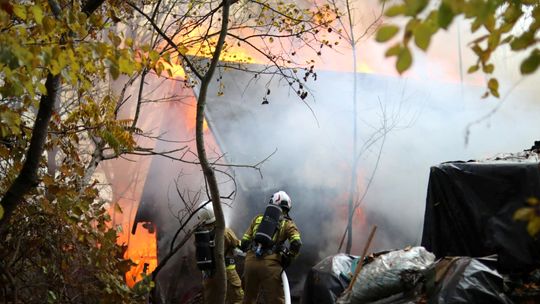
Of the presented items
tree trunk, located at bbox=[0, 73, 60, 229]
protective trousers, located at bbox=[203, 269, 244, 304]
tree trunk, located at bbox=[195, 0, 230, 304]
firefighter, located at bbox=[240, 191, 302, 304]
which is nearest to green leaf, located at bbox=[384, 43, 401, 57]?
tree trunk, located at bbox=[0, 73, 60, 229]

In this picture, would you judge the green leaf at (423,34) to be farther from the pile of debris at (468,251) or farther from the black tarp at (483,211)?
the black tarp at (483,211)

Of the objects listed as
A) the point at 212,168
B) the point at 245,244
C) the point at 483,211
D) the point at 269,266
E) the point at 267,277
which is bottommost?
the point at 267,277

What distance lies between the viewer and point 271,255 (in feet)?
27.1

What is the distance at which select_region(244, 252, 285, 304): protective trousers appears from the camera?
8.20m

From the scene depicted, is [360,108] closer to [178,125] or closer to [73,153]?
[178,125]

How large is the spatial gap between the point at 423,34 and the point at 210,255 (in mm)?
6540

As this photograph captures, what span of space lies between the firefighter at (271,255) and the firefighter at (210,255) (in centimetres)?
24

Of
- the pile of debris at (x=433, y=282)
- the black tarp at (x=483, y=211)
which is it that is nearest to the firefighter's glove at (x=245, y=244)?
the pile of debris at (x=433, y=282)

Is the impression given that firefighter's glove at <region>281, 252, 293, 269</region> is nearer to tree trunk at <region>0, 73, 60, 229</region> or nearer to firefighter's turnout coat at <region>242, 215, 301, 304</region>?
firefighter's turnout coat at <region>242, 215, 301, 304</region>

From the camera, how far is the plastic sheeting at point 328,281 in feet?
22.9

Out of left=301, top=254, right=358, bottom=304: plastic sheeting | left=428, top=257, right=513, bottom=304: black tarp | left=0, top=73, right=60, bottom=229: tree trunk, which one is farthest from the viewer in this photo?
left=301, top=254, right=358, bottom=304: plastic sheeting

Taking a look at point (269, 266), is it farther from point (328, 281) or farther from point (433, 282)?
point (433, 282)

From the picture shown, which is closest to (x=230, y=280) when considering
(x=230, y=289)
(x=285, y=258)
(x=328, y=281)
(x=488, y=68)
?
(x=230, y=289)

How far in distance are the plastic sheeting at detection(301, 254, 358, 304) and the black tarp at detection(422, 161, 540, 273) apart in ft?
3.55
